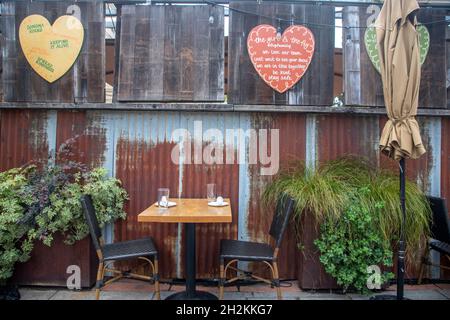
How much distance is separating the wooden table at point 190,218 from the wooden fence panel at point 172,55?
4.71 feet

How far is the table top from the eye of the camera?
11.0 ft

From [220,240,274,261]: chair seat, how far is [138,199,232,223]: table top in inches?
17.0

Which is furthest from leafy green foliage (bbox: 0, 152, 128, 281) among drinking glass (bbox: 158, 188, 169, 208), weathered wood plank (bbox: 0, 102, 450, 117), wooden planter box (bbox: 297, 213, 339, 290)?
wooden planter box (bbox: 297, 213, 339, 290)

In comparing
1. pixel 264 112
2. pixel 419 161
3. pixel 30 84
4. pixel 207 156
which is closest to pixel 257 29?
pixel 264 112

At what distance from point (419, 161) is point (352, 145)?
34.5 inches

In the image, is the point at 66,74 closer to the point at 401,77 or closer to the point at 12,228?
the point at 12,228

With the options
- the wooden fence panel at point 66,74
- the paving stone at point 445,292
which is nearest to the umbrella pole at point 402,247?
the paving stone at point 445,292

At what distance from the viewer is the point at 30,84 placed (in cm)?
451

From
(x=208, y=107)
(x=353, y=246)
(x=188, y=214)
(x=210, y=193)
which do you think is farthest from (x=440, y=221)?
(x=208, y=107)

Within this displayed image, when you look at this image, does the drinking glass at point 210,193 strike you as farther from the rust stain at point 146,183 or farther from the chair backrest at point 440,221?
the chair backrest at point 440,221

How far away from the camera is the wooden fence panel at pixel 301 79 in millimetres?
4441

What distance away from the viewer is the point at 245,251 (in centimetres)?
370

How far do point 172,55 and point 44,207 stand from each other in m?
2.33
